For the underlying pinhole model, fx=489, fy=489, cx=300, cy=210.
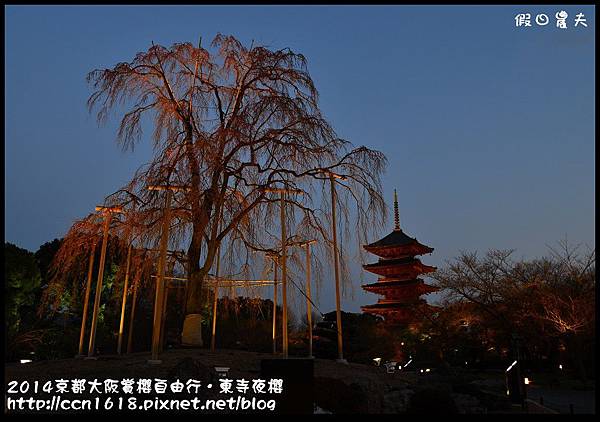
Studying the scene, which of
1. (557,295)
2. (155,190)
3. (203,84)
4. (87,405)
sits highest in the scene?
(203,84)

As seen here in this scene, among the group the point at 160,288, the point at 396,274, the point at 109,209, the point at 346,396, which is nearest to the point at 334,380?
the point at 346,396

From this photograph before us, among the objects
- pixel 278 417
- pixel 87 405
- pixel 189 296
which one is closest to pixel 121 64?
pixel 189 296

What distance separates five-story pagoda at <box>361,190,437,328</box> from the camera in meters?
31.9

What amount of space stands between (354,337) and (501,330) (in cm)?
829

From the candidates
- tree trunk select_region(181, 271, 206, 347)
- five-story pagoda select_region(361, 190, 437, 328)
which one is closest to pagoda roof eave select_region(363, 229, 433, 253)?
five-story pagoda select_region(361, 190, 437, 328)

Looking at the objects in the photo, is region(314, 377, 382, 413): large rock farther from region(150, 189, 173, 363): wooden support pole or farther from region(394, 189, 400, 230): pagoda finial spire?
region(394, 189, 400, 230): pagoda finial spire

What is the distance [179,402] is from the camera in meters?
7.46

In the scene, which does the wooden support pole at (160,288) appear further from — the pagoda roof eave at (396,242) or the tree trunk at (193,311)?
the pagoda roof eave at (396,242)

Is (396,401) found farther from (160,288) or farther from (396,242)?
(396,242)

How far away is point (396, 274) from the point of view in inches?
1307

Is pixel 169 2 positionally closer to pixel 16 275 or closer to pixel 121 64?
pixel 121 64

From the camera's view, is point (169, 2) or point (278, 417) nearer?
point (278, 417)

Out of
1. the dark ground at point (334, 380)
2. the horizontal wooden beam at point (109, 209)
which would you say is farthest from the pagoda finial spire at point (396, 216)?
the horizontal wooden beam at point (109, 209)

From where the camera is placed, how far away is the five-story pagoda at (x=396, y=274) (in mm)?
31891
